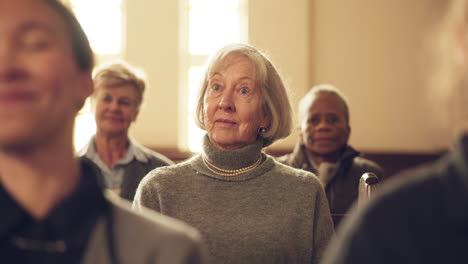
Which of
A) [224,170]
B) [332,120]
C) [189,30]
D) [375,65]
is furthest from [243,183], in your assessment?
[375,65]

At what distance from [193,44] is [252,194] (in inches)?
239

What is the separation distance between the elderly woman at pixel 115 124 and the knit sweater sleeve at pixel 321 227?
64.2 inches

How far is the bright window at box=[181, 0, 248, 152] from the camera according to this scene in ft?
27.9

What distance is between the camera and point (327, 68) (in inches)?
337

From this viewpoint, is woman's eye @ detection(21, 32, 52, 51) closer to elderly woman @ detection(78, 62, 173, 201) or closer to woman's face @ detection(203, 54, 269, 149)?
woman's face @ detection(203, 54, 269, 149)

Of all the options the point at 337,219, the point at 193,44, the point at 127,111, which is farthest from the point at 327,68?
the point at 337,219

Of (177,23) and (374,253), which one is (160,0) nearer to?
(177,23)

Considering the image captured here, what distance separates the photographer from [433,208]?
1.09 meters

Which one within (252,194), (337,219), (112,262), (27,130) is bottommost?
(337,219)

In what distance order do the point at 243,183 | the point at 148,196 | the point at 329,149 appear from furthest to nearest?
the point at 329,149 → the point at 243,183 → the point at 148,196

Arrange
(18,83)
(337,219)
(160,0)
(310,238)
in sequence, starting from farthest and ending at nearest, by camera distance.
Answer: (160,0) < (337,219) < (310,238) < (18,83)

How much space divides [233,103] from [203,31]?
589cm

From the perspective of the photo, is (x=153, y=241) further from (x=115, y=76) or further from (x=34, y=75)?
(x=115, y=76)

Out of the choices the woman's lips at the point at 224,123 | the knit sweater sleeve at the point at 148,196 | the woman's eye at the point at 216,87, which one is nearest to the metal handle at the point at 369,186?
the woman's lips at the point at 224,123
